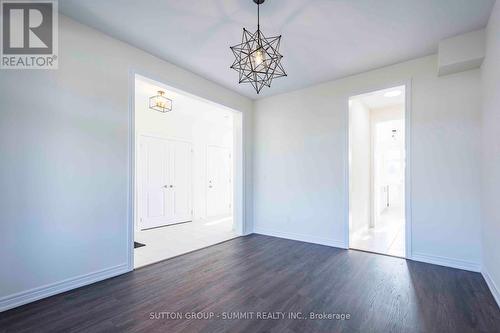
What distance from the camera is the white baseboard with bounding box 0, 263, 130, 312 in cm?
204

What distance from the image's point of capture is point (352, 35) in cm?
265

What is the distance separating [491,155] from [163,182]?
559 cm

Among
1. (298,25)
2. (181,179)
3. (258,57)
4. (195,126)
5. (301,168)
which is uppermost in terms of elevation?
(298,25)

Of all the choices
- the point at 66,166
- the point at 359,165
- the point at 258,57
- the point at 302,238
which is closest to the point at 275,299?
the point at 302,238

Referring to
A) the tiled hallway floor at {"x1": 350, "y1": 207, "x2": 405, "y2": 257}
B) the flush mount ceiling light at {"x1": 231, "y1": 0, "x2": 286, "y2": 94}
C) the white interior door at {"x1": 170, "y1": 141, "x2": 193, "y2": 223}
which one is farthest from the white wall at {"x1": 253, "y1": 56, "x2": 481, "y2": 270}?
the white interior door at {"x1": 170, "y1": 141, "x2": 193, "y2": 223}

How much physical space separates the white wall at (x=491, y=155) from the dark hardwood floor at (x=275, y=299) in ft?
1.14

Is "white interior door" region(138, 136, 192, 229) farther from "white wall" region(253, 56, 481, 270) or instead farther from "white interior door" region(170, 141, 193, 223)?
"white wall" region(253, 56, 481, 270)

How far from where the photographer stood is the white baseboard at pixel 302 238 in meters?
3.82

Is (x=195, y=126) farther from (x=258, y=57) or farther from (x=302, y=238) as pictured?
(x=258, y=57)

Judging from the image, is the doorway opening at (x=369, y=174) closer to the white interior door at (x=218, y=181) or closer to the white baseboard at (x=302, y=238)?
the white baseboard at (x=302, y=238)

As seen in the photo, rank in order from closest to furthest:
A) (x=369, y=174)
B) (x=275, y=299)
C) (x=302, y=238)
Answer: (x=275, y=299), (x=302, y=238), (x=369, y=174)

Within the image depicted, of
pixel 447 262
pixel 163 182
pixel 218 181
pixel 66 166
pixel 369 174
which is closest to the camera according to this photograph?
pixel 66 166

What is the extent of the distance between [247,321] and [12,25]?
340 centimetres

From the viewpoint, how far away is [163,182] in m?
5.53
